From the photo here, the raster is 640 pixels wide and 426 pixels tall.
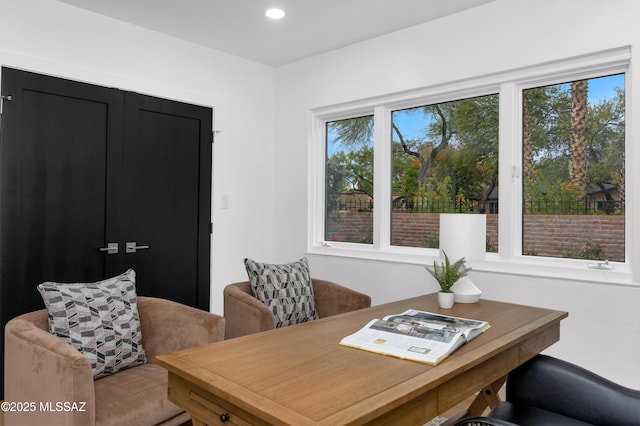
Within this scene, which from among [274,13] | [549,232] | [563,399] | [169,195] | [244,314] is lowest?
[563,399]

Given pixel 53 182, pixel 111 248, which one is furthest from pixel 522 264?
pixel 53 182

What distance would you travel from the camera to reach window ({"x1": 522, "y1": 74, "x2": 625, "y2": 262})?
2.72 meters

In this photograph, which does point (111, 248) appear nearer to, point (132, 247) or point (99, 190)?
point (132, 247)

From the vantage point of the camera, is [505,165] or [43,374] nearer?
[43,374]

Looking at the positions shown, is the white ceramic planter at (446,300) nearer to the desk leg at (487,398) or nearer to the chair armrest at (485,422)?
the desk leg at (487,398)

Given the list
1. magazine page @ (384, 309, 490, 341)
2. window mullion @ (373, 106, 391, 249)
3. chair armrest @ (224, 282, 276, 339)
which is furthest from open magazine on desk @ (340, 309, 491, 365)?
window mullion @ (373, 106, 391, 249)

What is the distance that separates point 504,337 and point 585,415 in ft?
1.33

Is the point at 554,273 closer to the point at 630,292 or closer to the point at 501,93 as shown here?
the point at 630,292

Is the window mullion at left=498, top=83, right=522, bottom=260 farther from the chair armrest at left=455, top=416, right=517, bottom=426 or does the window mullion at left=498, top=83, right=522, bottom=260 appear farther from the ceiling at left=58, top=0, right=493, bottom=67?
the chair armrest at left=455, top=416, right=517, bottom=426

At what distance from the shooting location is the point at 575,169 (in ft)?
9.41

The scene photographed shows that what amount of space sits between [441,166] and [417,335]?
2.07 meters

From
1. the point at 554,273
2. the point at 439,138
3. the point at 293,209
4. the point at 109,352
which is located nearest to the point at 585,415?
the point at 554,273

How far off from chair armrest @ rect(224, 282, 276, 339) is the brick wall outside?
1.47 m

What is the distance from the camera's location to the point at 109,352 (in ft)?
6.91
